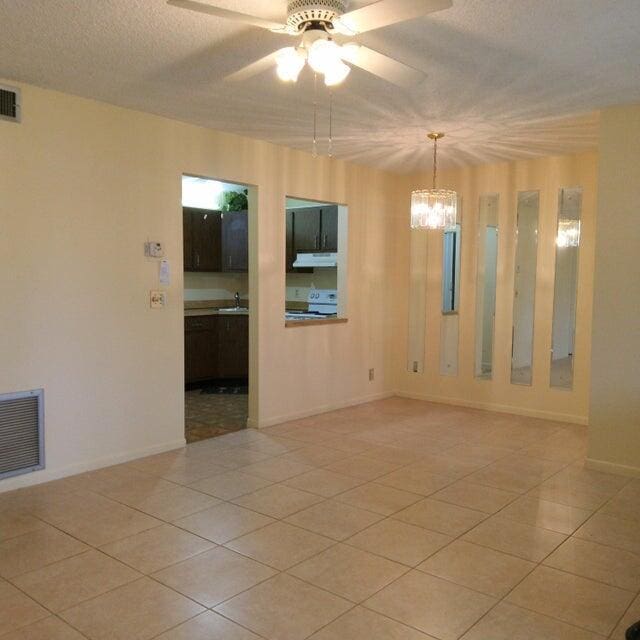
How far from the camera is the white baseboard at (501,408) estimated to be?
520 cm

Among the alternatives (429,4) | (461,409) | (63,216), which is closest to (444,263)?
(461,409)

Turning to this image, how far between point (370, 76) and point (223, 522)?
250 centimetres

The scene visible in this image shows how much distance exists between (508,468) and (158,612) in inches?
100

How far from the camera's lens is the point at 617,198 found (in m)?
3.73

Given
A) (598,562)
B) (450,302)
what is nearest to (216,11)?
(598,562)

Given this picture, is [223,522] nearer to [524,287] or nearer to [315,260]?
[524,287]

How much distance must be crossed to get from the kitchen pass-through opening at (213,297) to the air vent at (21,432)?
7.89 feet

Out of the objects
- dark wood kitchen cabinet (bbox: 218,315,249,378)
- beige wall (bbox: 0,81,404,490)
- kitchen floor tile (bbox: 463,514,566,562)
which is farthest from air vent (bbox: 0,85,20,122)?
dark wood kitchen cabinet (bbox: 218,315,249,378)

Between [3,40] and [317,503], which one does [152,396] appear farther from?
[3,40]

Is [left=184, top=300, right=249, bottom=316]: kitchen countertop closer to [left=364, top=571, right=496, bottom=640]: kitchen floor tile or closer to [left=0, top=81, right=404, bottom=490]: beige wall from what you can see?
[left=0, top=81, right=404, bottom=490]: beige wall

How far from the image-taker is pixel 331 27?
2389 mm

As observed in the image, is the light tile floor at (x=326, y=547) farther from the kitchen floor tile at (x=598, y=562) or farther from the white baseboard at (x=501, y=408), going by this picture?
the white baseboard at (x=501, y=408)

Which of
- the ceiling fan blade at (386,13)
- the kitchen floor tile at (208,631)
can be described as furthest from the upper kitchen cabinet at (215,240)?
the kitchen floor tile at (208,631)

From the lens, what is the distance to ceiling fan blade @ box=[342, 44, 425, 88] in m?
2.40
